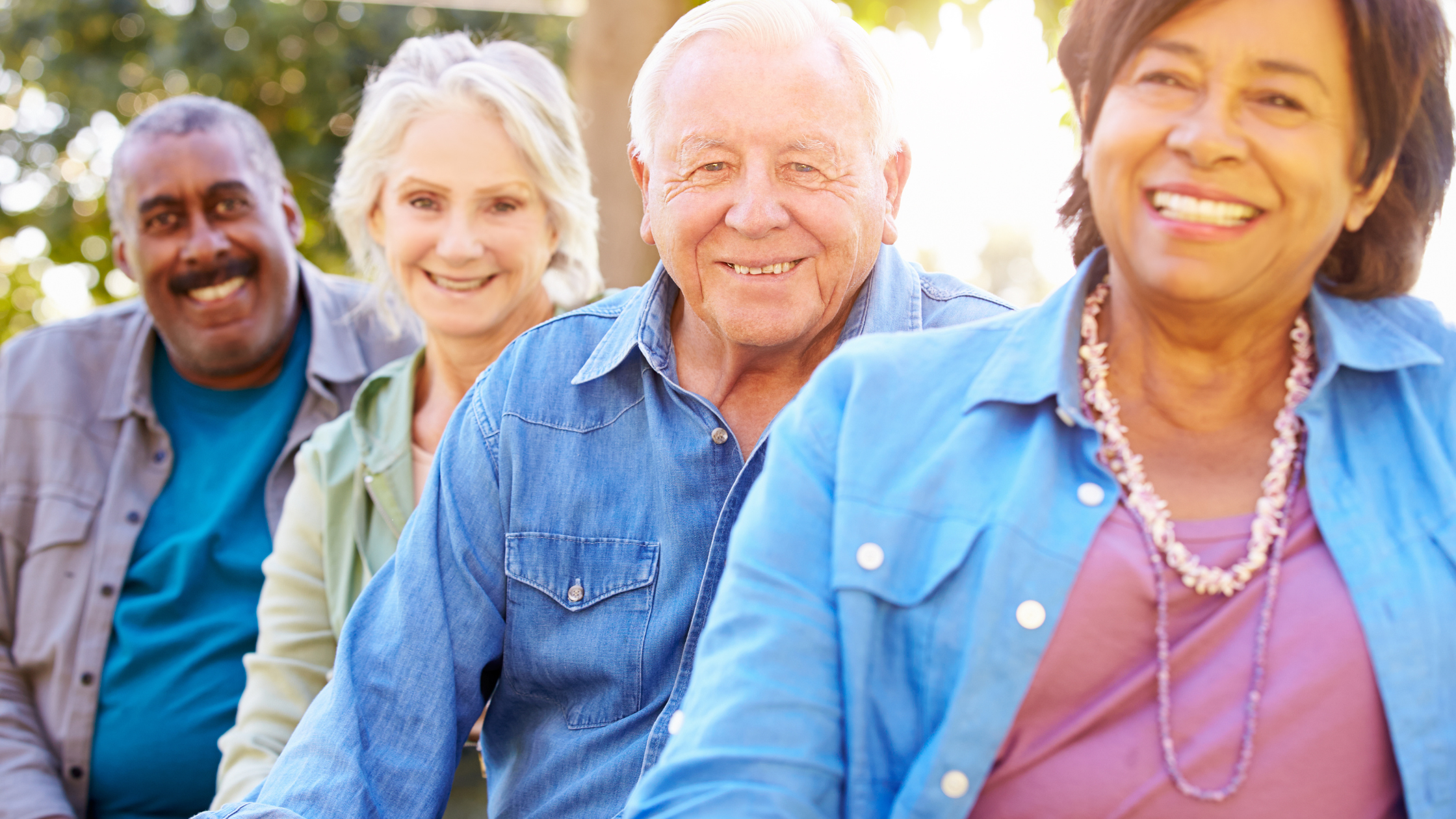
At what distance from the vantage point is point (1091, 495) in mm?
1583

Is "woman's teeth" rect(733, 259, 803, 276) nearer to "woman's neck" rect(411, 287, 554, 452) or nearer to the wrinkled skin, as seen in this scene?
Result: the wrinkled skin

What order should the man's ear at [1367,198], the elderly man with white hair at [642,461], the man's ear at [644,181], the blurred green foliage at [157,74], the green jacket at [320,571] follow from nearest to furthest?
the man's ear at [1367,198], the elderly man with white hair at [642,461], the man's ear at [644,181], the green jacket at [320,571], the blurred green foliage at [157,74]

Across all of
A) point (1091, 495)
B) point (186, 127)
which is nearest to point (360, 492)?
point (186, 127)

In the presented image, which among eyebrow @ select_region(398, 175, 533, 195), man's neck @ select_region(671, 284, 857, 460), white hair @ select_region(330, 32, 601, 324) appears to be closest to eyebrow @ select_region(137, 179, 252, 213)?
white hair @ select_region(330, 32, 601, 324)

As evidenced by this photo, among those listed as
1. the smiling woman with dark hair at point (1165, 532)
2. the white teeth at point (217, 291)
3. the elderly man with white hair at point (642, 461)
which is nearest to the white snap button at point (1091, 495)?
the smiling woman with dark hair at point (1165, 532)

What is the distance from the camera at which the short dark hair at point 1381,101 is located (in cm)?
153

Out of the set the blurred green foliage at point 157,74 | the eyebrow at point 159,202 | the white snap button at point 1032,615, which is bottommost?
the white snap button at point 1032,615

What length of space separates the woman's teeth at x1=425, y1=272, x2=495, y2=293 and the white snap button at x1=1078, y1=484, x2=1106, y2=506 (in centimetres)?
191

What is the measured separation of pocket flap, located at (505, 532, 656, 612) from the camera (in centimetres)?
214

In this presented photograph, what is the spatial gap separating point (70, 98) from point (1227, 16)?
907cm

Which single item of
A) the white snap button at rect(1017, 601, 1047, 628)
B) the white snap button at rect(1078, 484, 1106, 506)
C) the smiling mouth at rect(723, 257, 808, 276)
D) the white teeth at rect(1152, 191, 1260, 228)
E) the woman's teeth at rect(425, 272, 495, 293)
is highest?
the white teeth at rect(1152, 191, 1260, 228)

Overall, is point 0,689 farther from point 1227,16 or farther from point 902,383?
point 1227,16

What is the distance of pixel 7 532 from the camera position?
338 cm

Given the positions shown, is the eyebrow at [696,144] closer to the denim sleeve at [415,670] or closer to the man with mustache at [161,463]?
the denim sleeve at [415,670]
